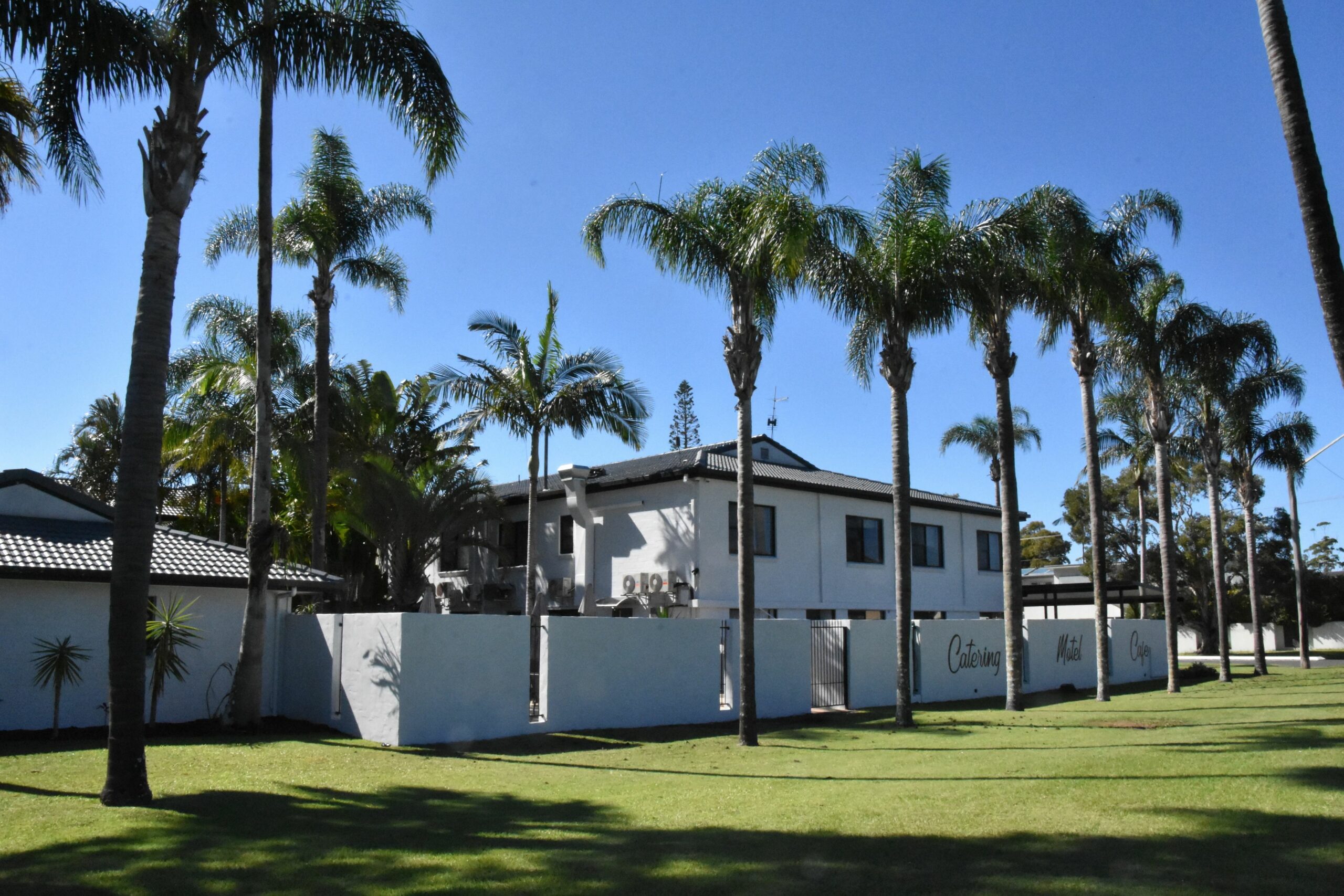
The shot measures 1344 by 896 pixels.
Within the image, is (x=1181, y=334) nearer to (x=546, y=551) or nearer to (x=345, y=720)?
(x=546, y=551)

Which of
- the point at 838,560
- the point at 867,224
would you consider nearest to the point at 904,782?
the point at 867,224

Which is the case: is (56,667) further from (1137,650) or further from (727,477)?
(1137,650)

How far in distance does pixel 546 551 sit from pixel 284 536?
7482 millimetres

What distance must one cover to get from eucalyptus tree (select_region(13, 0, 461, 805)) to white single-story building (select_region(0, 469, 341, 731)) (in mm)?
6553

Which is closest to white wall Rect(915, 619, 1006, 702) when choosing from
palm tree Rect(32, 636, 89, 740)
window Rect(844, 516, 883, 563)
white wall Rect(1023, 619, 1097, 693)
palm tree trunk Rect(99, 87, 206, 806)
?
white wall Rect(1023, 619, 1097, 693)

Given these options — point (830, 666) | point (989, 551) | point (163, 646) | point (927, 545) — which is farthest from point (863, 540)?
point (163, 646)

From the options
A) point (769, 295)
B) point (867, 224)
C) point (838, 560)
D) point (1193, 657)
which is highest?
point (867, 224)

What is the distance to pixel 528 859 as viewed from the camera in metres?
7.72

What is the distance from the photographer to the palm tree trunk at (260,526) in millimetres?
16969

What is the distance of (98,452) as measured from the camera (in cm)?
4219

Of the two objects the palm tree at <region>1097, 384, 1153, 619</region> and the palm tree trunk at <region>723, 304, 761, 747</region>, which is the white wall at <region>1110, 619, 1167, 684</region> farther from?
the palm tree trunk at <region>723, 304, 761, 747</region>

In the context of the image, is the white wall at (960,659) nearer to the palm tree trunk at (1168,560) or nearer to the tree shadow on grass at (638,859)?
the palm tree trunk at (1168,560)

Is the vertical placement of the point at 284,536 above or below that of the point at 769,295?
below

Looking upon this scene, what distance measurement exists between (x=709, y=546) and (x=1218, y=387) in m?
15.5
